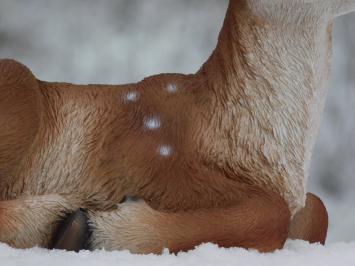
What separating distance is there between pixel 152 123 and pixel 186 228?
18 centimetres

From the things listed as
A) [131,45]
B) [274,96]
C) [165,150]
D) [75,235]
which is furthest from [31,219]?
[131,45]

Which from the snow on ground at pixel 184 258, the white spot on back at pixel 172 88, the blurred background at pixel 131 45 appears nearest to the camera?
the snow on ground at pixel 184 258

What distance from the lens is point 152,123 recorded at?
1.02 m

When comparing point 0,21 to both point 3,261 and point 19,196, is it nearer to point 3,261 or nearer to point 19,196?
point 19,196

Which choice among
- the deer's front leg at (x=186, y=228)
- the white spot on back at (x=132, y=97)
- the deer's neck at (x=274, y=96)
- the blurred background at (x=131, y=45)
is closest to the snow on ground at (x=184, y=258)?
the deer's front leg at (x=186, y=228)

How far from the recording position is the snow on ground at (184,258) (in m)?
0.81

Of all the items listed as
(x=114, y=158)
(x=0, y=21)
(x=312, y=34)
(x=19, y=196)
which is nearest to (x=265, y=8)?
A: (x=312, y=34)

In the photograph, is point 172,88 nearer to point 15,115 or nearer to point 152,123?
point 152,123

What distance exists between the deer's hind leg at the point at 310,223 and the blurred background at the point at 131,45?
1.22ft

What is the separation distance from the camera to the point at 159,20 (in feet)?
5.16

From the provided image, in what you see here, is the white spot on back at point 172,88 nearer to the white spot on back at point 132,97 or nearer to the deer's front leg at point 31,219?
the white spot on back at point 132,97

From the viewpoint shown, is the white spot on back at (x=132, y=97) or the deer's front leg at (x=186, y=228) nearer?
the deer's front leg at (x=186, y=228)

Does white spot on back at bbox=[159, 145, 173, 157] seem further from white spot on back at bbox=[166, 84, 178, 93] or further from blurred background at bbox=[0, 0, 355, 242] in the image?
blurred background at bbox=[0, 0, 355, 242]

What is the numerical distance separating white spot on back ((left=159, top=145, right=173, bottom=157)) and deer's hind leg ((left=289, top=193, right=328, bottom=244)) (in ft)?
0.81
